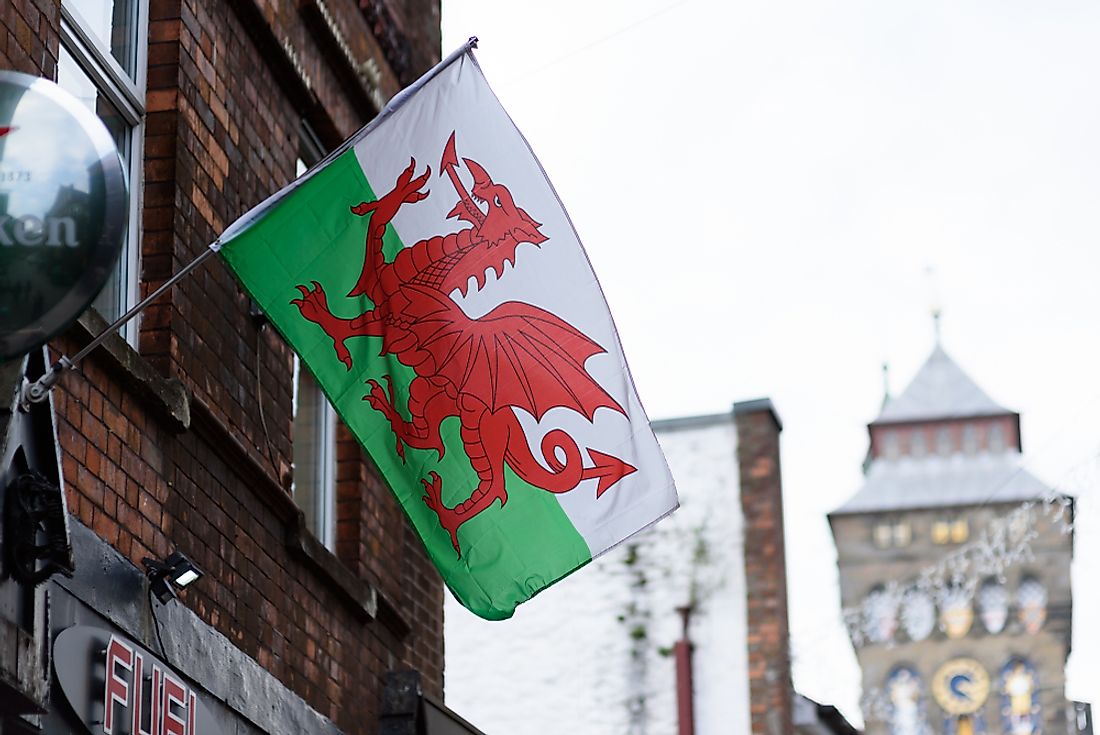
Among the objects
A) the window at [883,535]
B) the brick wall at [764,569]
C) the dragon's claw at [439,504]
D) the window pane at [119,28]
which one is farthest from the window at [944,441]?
the dragon's claw at [439,504]

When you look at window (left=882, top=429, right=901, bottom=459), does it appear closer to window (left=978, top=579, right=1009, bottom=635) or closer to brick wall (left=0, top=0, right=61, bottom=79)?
window (left=978, top=579, right=1009, bottom=635)

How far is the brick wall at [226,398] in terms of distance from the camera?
5711mm

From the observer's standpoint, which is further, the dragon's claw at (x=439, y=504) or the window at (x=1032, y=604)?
the window at (x=1032, y=604)

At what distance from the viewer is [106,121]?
6430mm

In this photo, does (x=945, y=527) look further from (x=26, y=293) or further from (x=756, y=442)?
(x=26, y=293)

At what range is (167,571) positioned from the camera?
577 cm

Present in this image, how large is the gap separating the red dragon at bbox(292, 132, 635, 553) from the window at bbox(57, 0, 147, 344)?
0.88 m

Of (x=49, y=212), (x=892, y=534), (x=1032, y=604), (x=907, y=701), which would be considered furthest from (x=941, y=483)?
(x=49, y=212)

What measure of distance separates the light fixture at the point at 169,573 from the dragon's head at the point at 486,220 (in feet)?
3.71

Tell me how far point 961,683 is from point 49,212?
103171 millimetres

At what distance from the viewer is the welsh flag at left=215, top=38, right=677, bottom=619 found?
5.76 meters

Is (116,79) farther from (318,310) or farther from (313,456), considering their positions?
(313,456)

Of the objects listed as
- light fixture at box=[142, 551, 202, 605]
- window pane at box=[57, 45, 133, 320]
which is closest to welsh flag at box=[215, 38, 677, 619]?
light fixture at box=[142, 551, 202, 605]

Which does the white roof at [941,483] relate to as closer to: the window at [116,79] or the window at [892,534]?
the window at [892,534]
